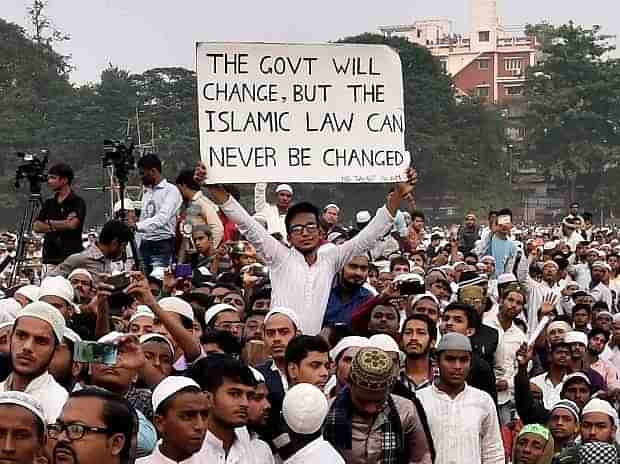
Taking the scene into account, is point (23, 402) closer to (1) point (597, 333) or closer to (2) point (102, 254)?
(2) point (102, 254)

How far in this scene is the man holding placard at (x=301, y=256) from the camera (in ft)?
29.7

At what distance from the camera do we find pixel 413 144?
7119cm

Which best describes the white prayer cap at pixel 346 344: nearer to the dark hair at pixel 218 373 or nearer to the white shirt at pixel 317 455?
the white shirt at pixel 317 455

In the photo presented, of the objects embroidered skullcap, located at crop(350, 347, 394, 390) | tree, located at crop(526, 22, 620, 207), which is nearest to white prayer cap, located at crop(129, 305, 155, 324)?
embroidered skullcap, located at crop(350, 347, 394, 390)

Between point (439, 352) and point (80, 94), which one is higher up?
point (80, 94)

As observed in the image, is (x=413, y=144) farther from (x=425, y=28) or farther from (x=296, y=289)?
(x=425, y=28)

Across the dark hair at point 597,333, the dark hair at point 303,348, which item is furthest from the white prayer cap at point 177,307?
the dark hair at point 597,333

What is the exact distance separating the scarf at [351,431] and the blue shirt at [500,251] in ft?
30.4

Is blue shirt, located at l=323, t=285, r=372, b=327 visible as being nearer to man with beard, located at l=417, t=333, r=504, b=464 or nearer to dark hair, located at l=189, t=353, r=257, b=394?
man with beard, located at l=417, t=333, r=504, b=464

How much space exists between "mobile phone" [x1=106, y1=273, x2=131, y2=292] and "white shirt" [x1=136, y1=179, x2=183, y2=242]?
4696mm

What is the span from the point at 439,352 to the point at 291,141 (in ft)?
5.64

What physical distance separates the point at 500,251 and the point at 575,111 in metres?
60.7

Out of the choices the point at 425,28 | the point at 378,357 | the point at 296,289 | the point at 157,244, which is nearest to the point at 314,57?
the point at 296,289

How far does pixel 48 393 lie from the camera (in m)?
6.79
